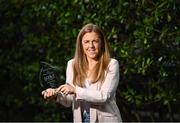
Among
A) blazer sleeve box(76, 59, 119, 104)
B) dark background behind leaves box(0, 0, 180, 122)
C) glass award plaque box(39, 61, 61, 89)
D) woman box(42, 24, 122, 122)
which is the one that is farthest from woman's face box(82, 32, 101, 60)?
dark background behind leaves box(0, 0, 180, 122)

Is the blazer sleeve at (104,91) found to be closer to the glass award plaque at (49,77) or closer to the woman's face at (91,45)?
the woman's face at (91,45)

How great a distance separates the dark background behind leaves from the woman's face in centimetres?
149

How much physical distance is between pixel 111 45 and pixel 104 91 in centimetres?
190

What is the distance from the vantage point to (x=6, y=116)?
845cm

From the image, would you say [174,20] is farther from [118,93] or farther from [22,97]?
[22,97]

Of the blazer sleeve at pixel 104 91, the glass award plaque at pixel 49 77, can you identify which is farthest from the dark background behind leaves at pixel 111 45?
the blazer sleeve at pixel 104 91

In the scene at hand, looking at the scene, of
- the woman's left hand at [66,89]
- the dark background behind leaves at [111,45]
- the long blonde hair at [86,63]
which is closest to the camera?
the woman's left hand at [66,89]

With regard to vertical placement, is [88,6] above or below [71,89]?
above

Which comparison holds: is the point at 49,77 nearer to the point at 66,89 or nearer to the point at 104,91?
the point at 66,89

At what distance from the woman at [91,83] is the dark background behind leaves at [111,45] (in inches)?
58.4

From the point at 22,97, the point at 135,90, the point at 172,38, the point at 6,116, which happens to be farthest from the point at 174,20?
the point at 6,116

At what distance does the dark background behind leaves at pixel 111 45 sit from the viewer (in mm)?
6109

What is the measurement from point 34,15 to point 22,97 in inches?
50.4

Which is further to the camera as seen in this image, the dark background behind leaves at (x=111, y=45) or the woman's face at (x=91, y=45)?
the dark background behind leaves at (x=111, y=45)
